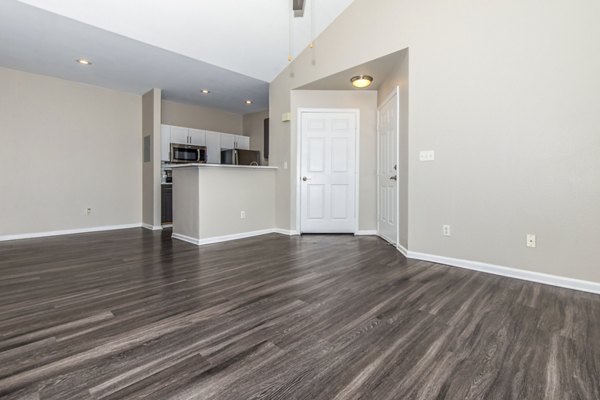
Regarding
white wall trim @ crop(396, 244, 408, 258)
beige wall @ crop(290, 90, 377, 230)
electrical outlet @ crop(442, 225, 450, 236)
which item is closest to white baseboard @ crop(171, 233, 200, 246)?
beige wall @ crop(290, 90, 377, 230)

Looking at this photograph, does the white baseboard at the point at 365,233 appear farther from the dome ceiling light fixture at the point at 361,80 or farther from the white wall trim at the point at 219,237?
the dome ceiling light fixture at the point at 361,80

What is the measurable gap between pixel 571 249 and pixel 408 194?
145cm

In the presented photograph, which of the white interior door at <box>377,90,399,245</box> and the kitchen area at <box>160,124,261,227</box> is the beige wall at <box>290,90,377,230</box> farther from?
the kitchen area at <box>160,124,261,227</box>

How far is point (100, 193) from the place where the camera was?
5.41 metres

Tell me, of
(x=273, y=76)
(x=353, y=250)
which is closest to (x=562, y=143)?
(x=353, y=250)

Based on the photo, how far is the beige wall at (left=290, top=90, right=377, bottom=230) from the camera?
4719 millimetres

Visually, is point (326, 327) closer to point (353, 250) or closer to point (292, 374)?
point (292, 374)

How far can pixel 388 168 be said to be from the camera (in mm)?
4172

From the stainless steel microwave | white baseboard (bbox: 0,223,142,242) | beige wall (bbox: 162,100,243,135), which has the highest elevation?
beige wall (bbox: 162,100,243,135)

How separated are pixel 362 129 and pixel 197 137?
371cm

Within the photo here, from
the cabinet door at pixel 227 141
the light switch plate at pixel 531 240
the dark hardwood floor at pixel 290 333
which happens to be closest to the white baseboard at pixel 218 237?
the dark hardwood floor at pixel 290 333

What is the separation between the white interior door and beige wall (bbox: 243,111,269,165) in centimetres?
337

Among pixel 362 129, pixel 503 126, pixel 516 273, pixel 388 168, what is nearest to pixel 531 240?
pixel 516 273

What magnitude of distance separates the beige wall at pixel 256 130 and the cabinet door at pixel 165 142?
208cm
